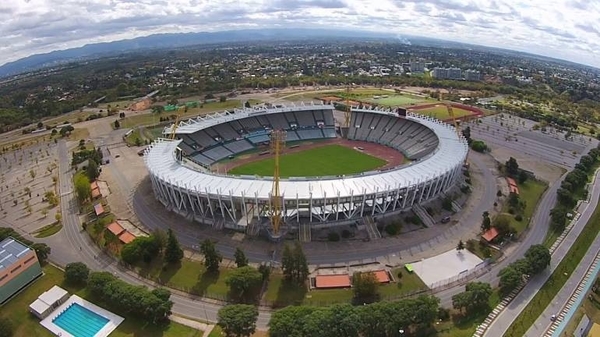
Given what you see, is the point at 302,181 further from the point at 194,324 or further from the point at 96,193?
the point at 96,193

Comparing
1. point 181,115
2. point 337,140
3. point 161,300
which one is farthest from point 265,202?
point 181,115

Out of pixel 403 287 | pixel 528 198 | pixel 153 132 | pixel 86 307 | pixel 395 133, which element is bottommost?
pixel 528 198

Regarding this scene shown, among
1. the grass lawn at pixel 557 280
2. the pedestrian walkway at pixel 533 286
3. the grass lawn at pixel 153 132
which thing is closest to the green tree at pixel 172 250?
the pedestrian walkway at pixel 533 286

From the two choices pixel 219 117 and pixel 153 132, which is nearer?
pixel 219 117

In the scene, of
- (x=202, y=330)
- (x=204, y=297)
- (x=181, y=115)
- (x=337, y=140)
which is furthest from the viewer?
(x=181, y=115)

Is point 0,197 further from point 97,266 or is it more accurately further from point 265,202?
point 265,202

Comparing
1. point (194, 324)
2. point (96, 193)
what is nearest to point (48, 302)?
point (194, 324)

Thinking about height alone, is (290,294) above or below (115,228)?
below
